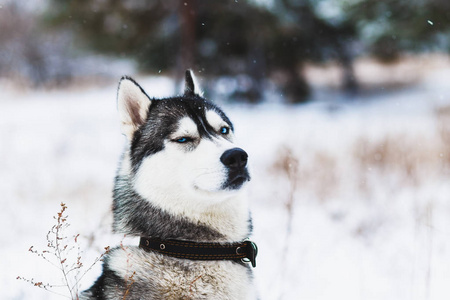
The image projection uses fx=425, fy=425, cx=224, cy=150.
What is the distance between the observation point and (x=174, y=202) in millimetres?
2326

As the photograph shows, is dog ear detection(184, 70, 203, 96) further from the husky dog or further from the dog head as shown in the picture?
the husky dog

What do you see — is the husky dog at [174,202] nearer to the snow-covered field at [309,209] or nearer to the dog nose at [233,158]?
the dog nose at [233,158]

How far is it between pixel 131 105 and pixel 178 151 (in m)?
0.45

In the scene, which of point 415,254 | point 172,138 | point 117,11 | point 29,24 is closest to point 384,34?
point 117,11

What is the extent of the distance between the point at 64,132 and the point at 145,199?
39.0ft

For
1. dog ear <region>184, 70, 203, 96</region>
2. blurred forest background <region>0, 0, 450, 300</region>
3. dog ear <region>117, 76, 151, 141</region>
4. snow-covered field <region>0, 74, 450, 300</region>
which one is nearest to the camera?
dog ear <region>117, 76, 151, 141</region>

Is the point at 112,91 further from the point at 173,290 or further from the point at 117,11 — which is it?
the point at 173,290

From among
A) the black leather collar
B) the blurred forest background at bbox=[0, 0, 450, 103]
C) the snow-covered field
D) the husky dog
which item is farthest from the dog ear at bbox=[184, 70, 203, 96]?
the blurred forest background at bbox=[0, 0, 450, 103]

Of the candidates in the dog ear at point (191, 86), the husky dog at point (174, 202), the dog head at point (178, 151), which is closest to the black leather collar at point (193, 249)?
the husky dog at point (174, 202)

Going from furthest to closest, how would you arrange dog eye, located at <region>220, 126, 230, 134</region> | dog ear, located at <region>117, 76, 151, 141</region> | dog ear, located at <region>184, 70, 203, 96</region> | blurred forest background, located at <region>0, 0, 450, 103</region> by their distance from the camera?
blurred forest background, located at <region>0, 0, 450, 103</region> → dog ear, located at <region>184, 70, 203, 96</region> → dog eye, located at <region>220, 126, 230, 134</region> → dog ear, located at <region>117, 76, 151, 141</region>

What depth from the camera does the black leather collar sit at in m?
2.15

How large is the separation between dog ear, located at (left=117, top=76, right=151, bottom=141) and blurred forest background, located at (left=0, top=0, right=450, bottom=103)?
921 centimetres

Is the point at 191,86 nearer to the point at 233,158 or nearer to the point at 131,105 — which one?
the point at 131,105

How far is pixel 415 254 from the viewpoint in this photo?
454cm
